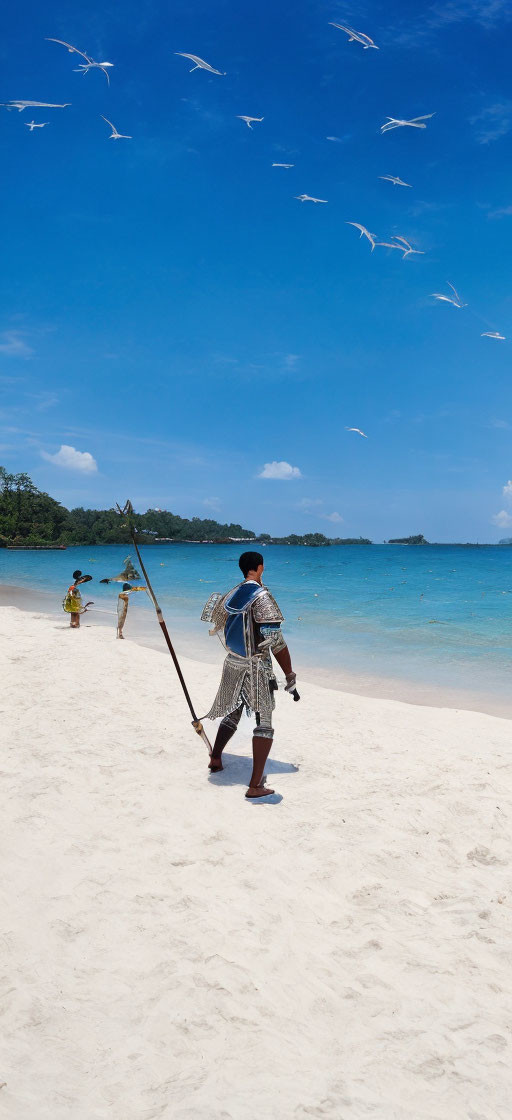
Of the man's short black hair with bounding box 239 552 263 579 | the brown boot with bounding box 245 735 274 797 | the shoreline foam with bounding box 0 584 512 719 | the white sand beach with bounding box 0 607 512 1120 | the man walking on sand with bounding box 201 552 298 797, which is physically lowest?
the shoreline foam with bounding box 0 584 512 719

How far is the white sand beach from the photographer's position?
2.68 meters

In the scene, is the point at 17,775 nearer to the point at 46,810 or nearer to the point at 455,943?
the point at 46,810

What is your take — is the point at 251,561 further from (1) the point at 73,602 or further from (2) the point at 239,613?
(1) the point at 73,602

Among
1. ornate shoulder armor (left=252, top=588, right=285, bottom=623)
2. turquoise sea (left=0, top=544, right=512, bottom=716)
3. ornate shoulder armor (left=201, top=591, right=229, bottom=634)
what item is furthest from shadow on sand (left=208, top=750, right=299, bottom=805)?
turquoise sea (left=0, top=544, right=512, bottom=716)

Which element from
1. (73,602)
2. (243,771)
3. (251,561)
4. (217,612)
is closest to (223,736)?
(243,771)

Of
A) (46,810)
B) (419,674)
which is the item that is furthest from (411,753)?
(419,674)

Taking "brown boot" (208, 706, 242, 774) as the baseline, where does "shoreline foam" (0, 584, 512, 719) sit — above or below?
below

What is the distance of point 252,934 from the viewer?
3.63 m

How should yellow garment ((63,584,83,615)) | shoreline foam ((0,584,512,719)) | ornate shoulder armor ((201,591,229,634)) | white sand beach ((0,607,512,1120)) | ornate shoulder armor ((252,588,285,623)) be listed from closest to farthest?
white sand beach ((0,607,512,1120)), ornate shoulder armor ((252,588,285,623)), ornate shoulder armor ((201,591,229,634)), shoreline foam ((0,584,512,719)), yellow garment ((63,584,83,615))

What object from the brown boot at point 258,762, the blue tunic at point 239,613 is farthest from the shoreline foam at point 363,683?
the blue tunic at point 239,613

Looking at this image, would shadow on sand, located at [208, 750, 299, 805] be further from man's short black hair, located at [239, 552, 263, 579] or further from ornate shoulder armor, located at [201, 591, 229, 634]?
man's short black hair, located at [239, 552, 263, 579]

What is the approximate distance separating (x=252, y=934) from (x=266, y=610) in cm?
256

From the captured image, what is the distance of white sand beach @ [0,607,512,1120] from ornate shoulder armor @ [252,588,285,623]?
1.69m

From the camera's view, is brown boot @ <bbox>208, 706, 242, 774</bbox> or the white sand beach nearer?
the white sand beach
